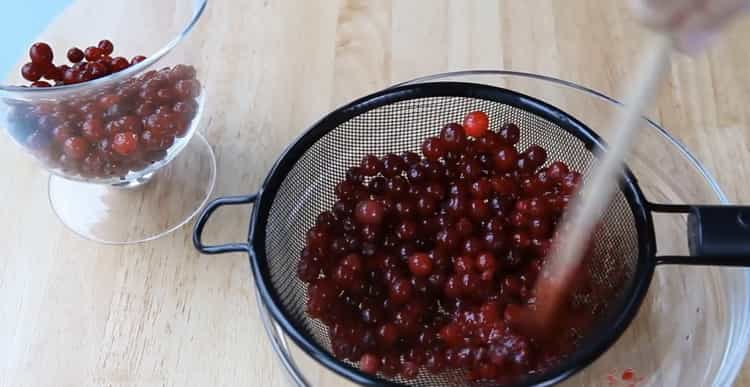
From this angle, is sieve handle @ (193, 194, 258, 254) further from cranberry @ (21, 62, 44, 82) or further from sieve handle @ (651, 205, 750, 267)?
sieve handle @ (651, 205, 750, 267)

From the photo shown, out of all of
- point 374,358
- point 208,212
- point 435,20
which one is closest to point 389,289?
point 374,358

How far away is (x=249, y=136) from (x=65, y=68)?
270 millimetres

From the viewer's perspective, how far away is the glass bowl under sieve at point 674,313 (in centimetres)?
84

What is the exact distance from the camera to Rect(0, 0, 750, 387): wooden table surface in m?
0.90

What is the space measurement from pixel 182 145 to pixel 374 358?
414 mm

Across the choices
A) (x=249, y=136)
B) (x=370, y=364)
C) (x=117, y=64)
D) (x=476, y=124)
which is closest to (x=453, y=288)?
(x=370, y=364)

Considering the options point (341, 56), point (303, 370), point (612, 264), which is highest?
point (341, 56)

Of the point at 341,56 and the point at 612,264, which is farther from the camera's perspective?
the point at 341,56

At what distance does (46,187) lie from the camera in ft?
3.45

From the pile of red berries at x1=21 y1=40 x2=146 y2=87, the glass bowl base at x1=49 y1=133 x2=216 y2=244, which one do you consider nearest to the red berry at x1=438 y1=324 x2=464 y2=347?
the glass bowl base at x1=49 y1=133 x2=216 y2=244

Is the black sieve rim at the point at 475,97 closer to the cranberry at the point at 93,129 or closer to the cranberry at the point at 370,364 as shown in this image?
the cranberry at the point at 370,364

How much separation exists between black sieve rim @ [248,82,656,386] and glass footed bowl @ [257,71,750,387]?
0.18 feet

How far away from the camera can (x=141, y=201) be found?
103cm

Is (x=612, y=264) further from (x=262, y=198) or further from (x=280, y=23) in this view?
(x=280, y=23)
